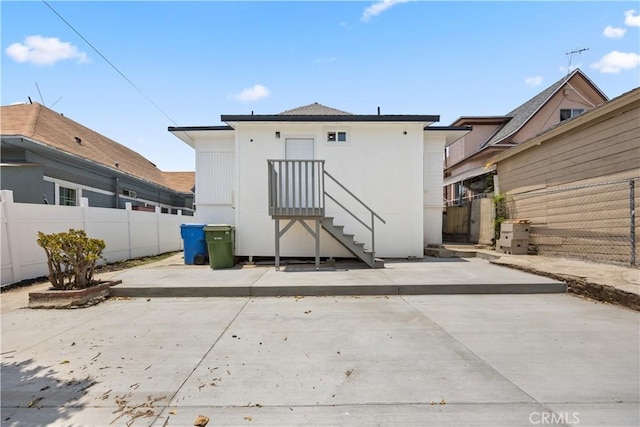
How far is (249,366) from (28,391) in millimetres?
1786

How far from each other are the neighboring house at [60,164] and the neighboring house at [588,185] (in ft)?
48.9

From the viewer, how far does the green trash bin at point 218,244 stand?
747 centimetres

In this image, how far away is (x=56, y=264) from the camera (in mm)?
4988

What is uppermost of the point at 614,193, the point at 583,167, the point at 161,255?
the point at 583,167

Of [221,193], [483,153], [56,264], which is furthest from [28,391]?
[483,153]

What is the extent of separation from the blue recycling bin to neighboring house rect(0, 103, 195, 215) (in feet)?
16.7

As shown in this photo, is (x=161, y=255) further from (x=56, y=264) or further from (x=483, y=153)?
(x=483, y=153)

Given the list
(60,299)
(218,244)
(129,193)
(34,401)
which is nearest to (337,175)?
(218,244)

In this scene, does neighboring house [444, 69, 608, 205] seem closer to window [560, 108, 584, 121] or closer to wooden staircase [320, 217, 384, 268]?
window [560, 108, 584, 121]

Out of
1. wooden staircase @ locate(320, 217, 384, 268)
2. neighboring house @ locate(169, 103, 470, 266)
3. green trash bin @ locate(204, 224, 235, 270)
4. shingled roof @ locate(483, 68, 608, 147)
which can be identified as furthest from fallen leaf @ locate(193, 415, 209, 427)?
shingled roof @ locate(483, 68, 608, 147)

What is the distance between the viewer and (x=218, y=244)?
753 cm

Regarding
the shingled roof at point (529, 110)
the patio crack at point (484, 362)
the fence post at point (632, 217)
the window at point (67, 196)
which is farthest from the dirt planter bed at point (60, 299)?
the shingled roof at point (529, 110)

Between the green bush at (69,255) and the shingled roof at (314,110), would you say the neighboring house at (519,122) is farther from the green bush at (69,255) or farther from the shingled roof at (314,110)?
the green bush at (69,255)

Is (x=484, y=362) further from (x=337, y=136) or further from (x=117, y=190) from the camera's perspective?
(x=117, y=190)
